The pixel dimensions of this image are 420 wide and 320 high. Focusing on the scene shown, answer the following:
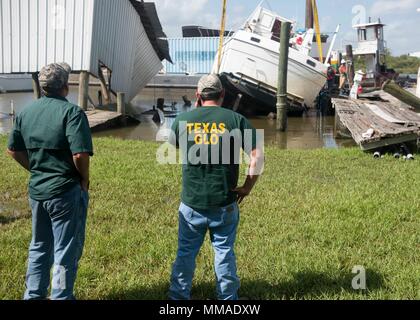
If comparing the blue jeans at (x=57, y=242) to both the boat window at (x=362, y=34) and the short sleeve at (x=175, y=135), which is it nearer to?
the short sleeve at (x=175, y=135)

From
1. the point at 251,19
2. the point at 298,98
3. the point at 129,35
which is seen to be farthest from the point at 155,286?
the point at 251,19

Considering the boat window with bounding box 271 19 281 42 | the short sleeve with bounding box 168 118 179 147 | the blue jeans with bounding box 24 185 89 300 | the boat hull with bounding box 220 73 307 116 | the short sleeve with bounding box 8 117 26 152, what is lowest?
the boat hull with bounding box 220 73 307 116

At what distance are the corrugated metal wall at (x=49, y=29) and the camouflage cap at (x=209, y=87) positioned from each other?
43.4ft

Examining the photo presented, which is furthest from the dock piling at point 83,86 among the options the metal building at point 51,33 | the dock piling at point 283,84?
the dock piling at point 283,84

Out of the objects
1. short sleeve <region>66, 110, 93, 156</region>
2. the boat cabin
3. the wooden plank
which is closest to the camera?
short sleeve <region>66, 110, 93, 156</region>

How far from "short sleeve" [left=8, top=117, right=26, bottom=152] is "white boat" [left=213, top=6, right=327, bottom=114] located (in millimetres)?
18240

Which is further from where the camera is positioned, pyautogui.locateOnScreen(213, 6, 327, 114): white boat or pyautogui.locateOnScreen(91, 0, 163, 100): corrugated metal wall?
pyautogui.locateOnScreen(213, 6, 327, 114): white boat

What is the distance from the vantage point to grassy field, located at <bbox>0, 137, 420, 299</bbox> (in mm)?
3980

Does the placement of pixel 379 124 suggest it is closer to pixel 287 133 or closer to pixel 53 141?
pixel 287 133

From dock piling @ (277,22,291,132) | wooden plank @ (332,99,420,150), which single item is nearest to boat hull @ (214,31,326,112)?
dock piling @ (277,22,291,132)

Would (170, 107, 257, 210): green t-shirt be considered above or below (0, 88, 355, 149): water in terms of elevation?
above

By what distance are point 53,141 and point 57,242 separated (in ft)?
2.30

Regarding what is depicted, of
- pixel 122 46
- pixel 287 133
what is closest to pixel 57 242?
pixel 287 133

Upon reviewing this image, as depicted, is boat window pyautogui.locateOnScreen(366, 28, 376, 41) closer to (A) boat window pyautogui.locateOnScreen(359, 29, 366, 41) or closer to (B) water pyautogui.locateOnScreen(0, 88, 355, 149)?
(A) boat window pyautogui.locateOnScreen(359, 29, 366, 41)
